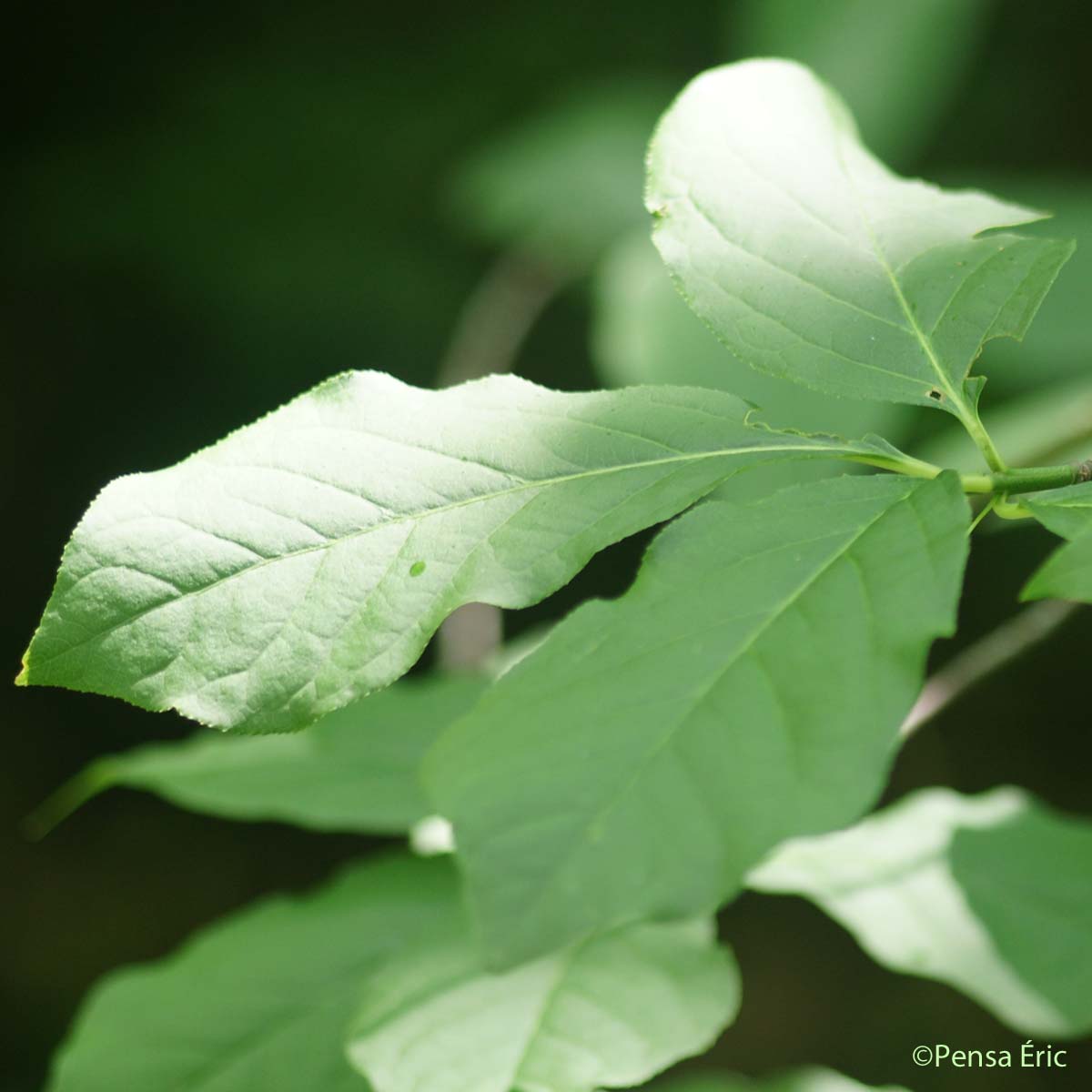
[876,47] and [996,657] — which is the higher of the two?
[876,47]

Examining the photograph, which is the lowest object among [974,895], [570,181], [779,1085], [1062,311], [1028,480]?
[779,1085]

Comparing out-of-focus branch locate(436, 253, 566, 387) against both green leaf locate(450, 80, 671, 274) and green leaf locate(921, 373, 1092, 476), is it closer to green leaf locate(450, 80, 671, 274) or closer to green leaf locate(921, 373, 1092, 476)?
green leaf locate(450, 80, 671, 274)

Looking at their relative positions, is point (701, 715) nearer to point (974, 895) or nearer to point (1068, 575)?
point (1068, 575)

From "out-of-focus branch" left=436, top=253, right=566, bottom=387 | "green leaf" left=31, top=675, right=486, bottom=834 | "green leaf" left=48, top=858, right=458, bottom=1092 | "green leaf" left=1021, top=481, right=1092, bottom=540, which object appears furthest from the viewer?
"out-of-focus branch" left=436, top=253, right=566, bottom=387

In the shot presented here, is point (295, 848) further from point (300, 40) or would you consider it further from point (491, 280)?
point (300, 40)

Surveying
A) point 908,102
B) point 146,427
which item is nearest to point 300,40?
point 146,427

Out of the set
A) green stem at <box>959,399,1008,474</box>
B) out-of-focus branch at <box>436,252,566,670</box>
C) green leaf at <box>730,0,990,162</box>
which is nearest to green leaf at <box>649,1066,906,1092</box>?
green stem at <box>959,399,1008,474</box>

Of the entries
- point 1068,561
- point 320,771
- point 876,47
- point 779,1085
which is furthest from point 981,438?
point 876,47
